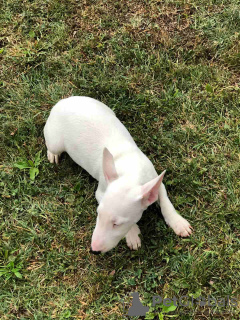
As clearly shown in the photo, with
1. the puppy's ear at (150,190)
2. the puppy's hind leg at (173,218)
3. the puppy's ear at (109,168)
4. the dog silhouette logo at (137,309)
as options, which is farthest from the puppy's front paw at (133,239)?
the puppy's ear at (109,168)

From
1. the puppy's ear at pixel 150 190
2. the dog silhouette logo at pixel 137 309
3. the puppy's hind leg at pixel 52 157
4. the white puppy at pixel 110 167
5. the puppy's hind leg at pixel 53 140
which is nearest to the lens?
the puppy's ear at pixel 150 190

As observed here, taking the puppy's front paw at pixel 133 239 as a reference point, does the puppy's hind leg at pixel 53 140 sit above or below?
above

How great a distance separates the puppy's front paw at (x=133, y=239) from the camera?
147 inches

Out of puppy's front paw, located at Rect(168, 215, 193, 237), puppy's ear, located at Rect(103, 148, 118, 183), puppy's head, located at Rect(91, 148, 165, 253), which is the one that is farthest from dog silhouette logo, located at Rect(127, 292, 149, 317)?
puppy's ear, located at Rect(103, 148, 118, 183)

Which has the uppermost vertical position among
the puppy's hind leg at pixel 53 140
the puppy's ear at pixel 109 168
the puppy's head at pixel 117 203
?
the puppy's ear at pixel 109 168

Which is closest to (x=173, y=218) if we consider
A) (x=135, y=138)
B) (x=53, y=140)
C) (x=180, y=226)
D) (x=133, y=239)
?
(x=180, y=226)

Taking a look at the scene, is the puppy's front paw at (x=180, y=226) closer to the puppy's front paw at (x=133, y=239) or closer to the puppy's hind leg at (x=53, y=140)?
the puppy's front paw at (x=133, y=239)

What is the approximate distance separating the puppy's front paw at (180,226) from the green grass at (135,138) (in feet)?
0.28

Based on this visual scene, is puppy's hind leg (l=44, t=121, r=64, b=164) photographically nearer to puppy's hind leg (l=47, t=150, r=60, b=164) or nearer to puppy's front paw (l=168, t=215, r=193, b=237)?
puppy's hind leg (l=47, t=150, r=60, b=164)

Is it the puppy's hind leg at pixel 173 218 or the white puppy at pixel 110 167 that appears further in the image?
the puppy's hind leg at pixel 173 218

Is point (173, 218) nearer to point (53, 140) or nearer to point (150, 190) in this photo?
point (150, 190)

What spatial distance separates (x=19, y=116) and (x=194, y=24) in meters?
2.74

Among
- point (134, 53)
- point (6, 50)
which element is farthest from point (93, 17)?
point (6, 50)

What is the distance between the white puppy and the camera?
289 centimetres
